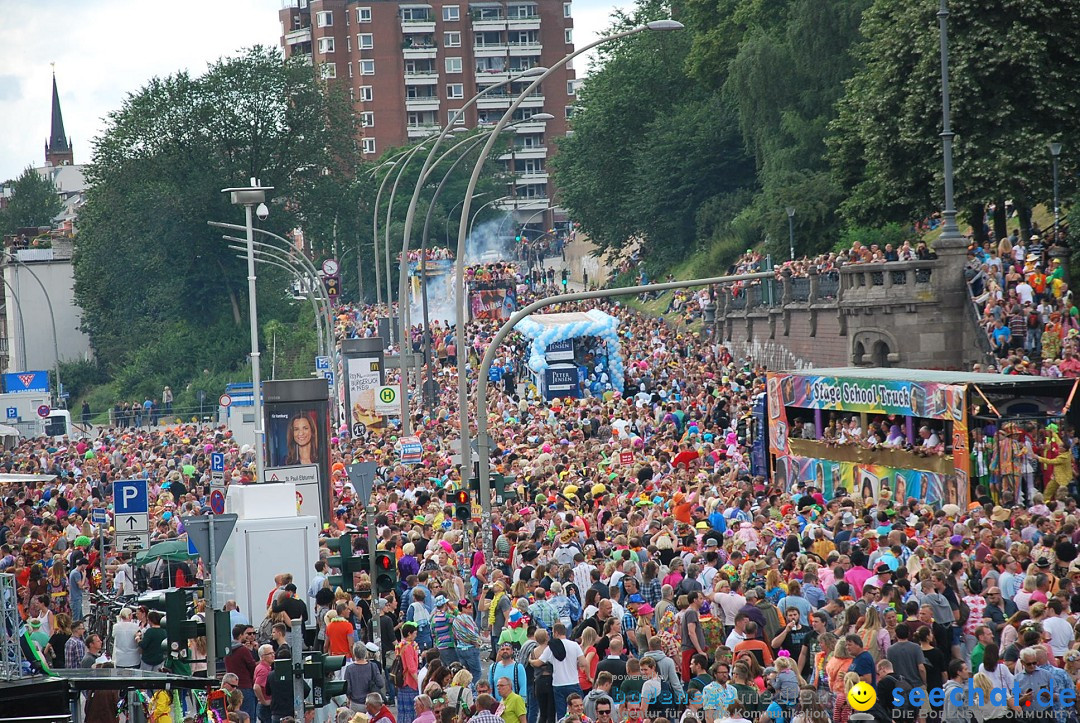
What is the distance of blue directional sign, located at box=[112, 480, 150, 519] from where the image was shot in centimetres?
2386

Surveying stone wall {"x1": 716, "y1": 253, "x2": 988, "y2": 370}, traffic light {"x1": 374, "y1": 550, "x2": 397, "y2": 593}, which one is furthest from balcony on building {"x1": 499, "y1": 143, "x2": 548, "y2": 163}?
traffic light {"x1": 374, "y1": 550, "x2": 397, "y2": 593}

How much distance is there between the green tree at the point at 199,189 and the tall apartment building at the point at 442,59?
147 ft

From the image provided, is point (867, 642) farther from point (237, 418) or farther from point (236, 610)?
point (237, 418)

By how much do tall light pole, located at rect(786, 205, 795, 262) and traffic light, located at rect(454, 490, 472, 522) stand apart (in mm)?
30393

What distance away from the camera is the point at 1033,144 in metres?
39.9

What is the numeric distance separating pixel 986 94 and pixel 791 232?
12508 mm

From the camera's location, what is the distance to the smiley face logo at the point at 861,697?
44.0 ft

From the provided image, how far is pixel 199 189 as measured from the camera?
283ft

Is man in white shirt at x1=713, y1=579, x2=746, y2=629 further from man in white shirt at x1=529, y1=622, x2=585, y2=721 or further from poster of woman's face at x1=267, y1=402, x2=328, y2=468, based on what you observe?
poster of woman's face at x1=267, y1=402, x2=328, y2=468

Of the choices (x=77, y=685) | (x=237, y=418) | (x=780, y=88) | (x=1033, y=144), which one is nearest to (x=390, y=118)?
(x=780, y=88)

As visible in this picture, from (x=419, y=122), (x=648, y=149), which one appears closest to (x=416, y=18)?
(x=419, y=122)

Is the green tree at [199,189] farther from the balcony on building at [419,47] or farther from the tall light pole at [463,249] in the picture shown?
the tall light pole at [463,249]

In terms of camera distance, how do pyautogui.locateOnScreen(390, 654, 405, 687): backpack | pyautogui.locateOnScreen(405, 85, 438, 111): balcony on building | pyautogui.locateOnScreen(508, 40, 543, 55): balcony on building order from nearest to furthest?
pyautogui.locateOnScreen(390, 654, 405, 687): backpack, pyautogui.locateOnScreen(405, 85, 438, 111): balcony on building, pyautogui.locateOnScreen(508, 40, 543, 55): balcony on building

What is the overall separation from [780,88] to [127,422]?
35.4m
